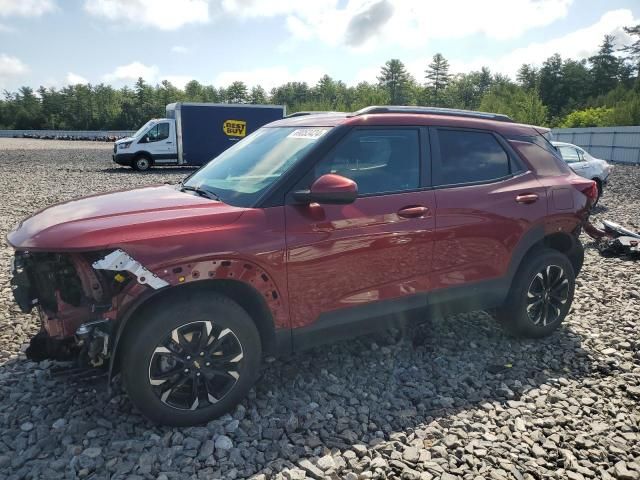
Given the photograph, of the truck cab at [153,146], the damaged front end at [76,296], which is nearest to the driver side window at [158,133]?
the truck cab at [153,146]

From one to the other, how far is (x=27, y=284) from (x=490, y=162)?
135 inches

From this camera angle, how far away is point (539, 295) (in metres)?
4.25

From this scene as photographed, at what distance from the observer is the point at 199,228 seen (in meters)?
2.82

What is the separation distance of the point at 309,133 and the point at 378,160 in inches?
21.0

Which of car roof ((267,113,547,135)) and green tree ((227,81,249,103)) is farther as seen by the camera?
green tree ((227,81,249,103))

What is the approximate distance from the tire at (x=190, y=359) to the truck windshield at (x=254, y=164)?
2.44ft

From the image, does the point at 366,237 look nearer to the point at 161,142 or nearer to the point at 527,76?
the point at 161,142

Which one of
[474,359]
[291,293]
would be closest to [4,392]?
[291,293]

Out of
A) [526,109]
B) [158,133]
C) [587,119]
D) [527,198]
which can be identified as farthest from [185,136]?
[526,109]

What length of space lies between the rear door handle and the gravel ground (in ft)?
4.16

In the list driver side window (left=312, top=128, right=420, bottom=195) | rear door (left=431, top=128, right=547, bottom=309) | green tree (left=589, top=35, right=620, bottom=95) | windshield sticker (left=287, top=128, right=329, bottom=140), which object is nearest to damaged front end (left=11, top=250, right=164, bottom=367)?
driver side window (left=312, top=128, right=420, bottom=195)

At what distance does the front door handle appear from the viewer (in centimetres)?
340

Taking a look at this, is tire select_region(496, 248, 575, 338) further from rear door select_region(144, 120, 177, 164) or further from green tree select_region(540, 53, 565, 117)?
green tree select_region(540, 53, 565, 117)

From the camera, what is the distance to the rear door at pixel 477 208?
144 inches
